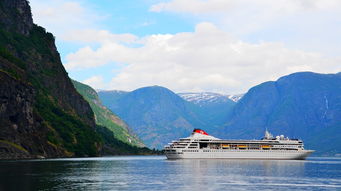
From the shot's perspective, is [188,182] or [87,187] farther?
[188,182]

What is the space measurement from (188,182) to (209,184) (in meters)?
6.06

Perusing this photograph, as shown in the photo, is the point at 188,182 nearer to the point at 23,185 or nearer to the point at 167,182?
the point at 167,182

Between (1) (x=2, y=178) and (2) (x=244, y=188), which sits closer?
(2) (x=244, y=188)

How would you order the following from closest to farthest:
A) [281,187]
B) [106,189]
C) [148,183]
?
1. [106,189]
2. [281,187]
3. [148,183]

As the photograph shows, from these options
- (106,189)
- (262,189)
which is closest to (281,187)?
(262,189)

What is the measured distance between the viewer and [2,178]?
10444cm

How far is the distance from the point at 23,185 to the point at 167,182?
94.9 ft

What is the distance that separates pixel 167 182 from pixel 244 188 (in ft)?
59.1

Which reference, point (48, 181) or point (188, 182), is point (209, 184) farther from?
point (48, 181)

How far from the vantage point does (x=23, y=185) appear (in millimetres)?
91500

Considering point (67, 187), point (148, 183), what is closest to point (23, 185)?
point (67, 187)

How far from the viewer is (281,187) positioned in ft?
318

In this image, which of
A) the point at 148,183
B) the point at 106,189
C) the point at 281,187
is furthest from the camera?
the point at 148,183

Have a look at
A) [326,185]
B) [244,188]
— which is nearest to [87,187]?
[244,188]
